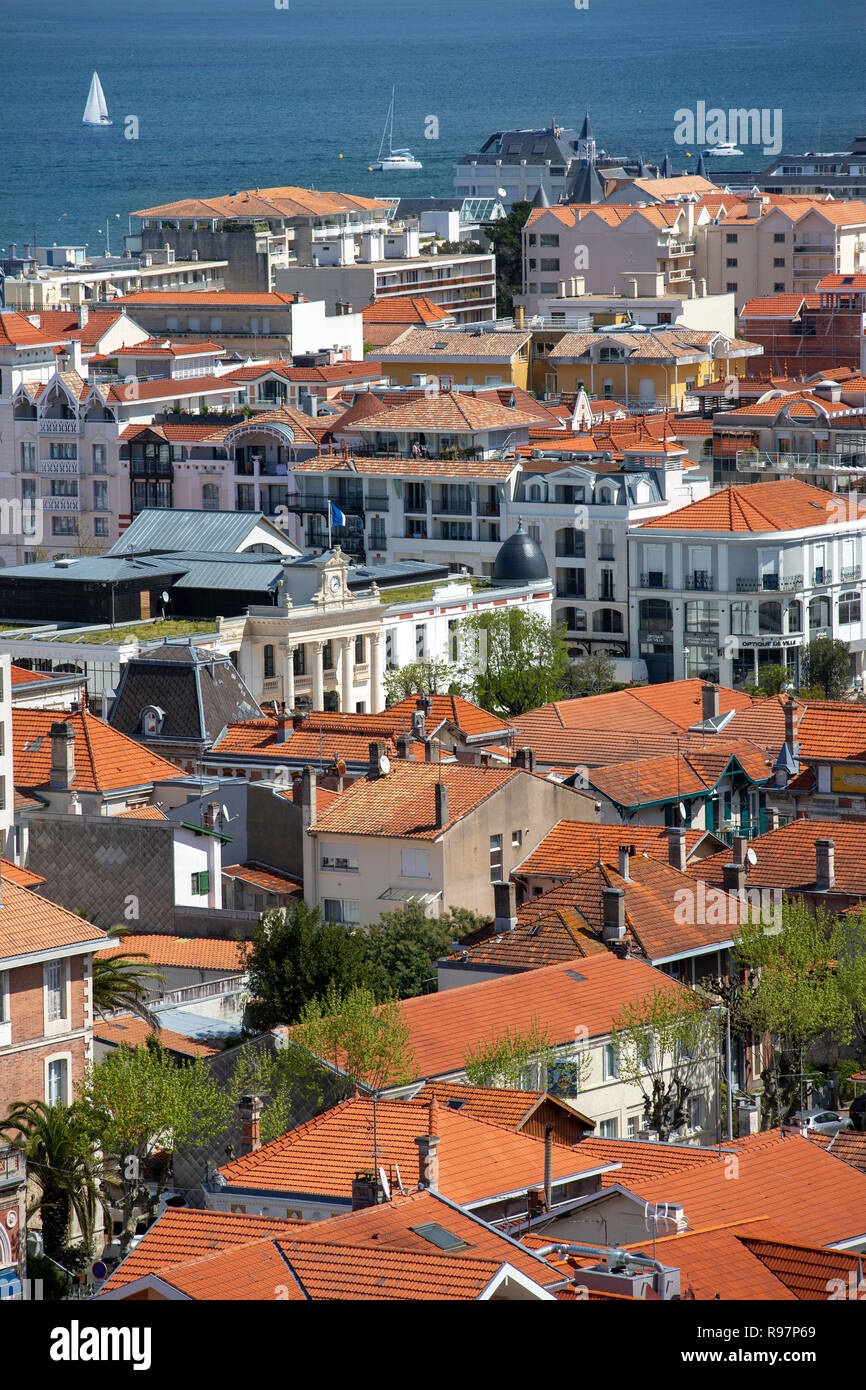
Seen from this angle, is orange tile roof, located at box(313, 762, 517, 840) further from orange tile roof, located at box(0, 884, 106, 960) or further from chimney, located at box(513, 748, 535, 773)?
orange tile roof, located at box(0, 884, 106, 960)

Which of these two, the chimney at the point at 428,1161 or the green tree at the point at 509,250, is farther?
the green tree at the point at 509,250

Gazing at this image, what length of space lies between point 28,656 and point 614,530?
23.8m

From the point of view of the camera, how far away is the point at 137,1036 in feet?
147

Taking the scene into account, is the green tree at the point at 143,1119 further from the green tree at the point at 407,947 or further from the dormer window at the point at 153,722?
the dormer window at the point at 153,722

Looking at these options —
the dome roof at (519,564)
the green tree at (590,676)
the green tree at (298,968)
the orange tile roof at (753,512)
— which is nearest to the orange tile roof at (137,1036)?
the green tree at (298,968)

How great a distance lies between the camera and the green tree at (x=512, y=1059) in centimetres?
3919

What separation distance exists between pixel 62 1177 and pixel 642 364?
88.8 m

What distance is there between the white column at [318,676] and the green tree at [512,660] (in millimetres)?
4378

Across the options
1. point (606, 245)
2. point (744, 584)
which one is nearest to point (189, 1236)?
point (744, 584)

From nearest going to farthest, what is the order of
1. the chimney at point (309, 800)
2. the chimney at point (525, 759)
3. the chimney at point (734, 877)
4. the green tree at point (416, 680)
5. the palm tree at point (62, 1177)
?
the palm tree at point (62, 1177) < the chimney at point (734, 877) < the chimney at point (309, 800) < the chimney at point (525, 759) < the green tree at point (416, 680)

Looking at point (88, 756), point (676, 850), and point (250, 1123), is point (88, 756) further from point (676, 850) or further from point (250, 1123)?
point (250, 1123)

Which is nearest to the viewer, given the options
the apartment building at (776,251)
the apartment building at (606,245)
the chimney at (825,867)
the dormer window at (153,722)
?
the chimney at (825,867)
